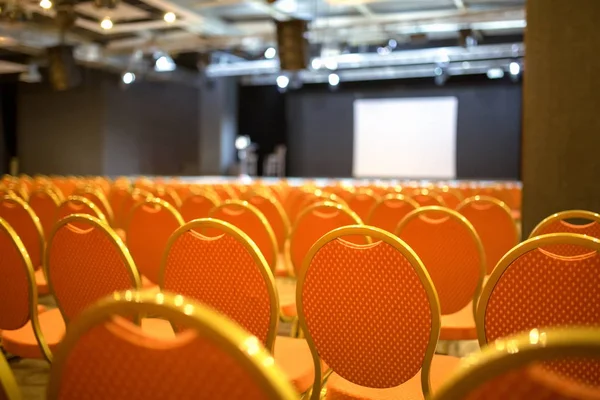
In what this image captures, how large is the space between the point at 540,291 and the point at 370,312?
522 mm

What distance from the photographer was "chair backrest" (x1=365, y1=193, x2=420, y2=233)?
3.71 m

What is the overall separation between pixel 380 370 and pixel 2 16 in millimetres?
10586

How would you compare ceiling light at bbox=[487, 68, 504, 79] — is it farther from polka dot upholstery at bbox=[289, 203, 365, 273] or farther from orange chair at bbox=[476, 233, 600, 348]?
orange chair at bbox=[476, 233, 600, 348]

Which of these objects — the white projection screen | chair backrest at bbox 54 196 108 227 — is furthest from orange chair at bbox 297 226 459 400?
the white projection screen

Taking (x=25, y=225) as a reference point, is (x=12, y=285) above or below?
below

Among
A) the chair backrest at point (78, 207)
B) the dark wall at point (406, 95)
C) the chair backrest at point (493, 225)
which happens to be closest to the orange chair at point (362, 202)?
the chair backrest at point (493, 225)

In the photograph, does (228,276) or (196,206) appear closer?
(228,276)

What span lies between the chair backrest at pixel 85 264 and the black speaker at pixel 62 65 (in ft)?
37.4

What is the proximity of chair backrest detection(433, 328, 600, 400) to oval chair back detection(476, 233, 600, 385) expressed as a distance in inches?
36.1

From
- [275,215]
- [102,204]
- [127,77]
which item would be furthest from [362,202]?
[127,77]

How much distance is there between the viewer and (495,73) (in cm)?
1878

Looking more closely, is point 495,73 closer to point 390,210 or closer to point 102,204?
point 390,210

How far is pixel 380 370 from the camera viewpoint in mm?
1823

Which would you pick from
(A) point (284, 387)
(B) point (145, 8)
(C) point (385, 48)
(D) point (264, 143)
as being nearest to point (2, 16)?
(B) point (145, 8)
